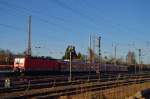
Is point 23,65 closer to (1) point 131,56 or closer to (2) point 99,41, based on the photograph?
(2) point 99,41

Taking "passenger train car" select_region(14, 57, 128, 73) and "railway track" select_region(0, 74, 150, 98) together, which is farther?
"passenger train car" select_region(14, 57, 128, 73)

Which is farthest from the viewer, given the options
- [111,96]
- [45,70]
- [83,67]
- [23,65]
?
[83,67]

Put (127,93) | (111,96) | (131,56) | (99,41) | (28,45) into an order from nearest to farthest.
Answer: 1. (111,96)
2. (127,93)
3. (28,45)
4. (99,41)
5. (131,56)

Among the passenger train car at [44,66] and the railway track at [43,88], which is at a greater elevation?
the passenger train car at [44,66]

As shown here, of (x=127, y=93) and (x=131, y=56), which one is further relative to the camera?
(x=131, y=56)

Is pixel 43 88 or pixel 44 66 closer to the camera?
pixel 43 88

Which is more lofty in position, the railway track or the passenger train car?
the passenger train car

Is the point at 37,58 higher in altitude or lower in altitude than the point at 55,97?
higher

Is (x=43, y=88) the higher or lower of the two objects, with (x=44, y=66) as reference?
lower

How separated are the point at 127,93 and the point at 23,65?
29.1 meters

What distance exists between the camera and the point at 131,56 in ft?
543

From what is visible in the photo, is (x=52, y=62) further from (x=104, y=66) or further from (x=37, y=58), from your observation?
(x=104, y=66)

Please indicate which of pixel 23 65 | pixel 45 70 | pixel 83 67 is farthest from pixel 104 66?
pixel 23 65

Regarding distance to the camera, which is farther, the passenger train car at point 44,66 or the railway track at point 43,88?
the passenger train car at point 44,66
